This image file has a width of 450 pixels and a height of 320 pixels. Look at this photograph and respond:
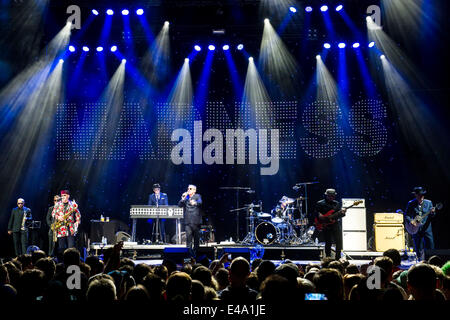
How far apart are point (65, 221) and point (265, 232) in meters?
5.29

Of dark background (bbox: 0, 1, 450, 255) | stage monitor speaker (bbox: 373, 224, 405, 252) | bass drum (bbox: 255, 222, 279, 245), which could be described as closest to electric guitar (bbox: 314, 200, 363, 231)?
bass drum (bbox: 255, 222, 279, 245)

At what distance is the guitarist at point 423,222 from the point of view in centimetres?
1096

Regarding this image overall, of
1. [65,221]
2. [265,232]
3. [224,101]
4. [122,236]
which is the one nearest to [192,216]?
[265,232]

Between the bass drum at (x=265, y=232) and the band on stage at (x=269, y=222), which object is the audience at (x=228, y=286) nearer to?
the band on stage at (x=269, y=222)

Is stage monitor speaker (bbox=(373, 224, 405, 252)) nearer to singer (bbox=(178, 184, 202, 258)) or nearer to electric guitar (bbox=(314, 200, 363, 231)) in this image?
electric guitar (bbox=(314, 200, 363, 231))

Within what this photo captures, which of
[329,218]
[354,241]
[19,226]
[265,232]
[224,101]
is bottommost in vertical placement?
[354,241]

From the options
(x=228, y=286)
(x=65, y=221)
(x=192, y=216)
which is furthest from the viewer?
(x=65, y=221)

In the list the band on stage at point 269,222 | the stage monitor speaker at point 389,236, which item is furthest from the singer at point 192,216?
the stage monitor speaker at point 389,236

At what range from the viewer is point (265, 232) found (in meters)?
12.8

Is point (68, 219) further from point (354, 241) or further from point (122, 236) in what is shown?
point (354, 241)

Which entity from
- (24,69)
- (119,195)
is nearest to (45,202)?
(119,195)

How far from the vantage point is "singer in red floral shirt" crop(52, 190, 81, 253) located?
1177cm

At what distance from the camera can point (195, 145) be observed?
47.6 feet
